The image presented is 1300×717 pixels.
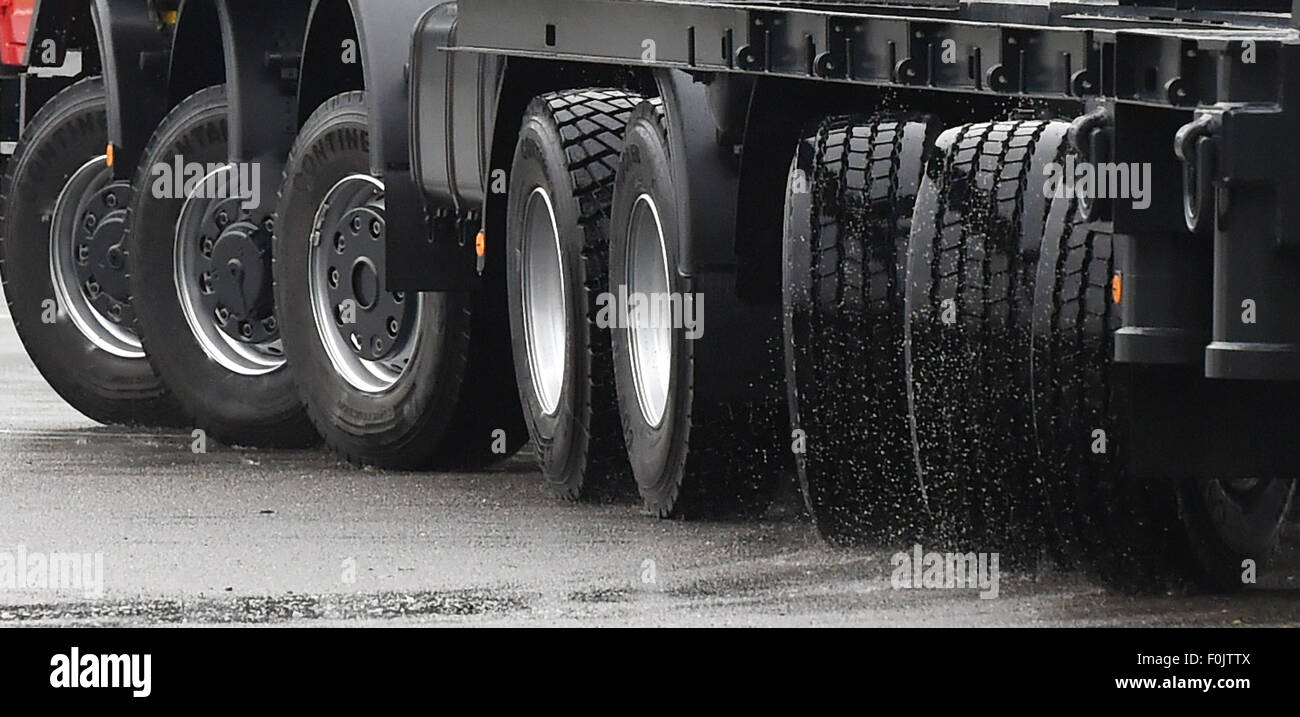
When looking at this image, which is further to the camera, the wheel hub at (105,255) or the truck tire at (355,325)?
the wheel hub at (105,255)

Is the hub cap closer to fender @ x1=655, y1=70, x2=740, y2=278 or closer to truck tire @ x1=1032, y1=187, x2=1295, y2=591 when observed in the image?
fender @ x1=655, y1=70, x2=740, y2=278

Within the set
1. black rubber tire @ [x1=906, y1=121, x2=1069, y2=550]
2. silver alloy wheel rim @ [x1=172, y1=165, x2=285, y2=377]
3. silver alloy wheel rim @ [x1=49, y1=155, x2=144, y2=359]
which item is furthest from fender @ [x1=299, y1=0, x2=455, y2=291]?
black rubber tire @ [x1=906, y1=121, x2=1069, y2=550]

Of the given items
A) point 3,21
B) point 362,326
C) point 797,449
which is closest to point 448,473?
point 362,326

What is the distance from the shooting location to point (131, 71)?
1372 cm

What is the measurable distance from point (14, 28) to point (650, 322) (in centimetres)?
541

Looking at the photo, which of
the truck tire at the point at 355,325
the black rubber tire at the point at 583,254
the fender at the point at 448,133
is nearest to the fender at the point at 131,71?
the truck tire at the point at 355,325

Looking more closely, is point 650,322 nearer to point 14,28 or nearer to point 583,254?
point 583,254

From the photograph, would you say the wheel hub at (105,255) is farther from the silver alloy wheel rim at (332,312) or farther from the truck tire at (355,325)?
the silver alloy wheel rim at (332,312)

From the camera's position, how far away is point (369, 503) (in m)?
11.3

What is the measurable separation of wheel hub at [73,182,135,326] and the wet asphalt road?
1653 mm

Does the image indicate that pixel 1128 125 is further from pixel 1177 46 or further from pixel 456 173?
pixel 456 173

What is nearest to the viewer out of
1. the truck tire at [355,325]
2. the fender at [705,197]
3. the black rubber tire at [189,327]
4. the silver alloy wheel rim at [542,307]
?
the fender at [705,197]

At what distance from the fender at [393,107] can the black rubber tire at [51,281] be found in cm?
234

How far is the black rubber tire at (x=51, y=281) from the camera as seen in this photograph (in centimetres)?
1412
